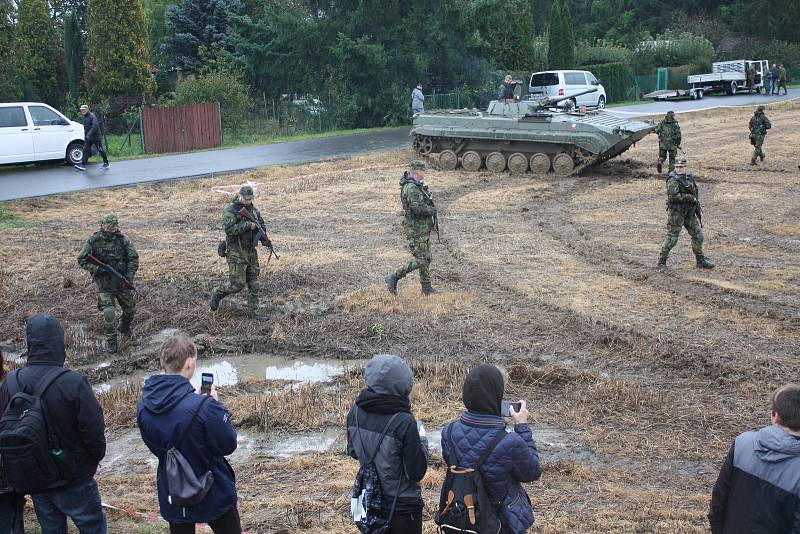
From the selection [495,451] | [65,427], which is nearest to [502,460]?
[495,451]

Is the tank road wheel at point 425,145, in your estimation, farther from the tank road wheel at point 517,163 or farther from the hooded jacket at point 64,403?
the hooded jacket at point 64,403

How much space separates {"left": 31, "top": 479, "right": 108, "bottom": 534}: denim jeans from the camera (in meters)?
4.57

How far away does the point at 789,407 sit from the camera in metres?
3.77

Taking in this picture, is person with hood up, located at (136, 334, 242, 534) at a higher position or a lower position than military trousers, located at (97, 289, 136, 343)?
higher

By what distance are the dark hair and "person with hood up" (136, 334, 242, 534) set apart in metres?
2.45

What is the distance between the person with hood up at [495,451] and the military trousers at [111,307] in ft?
21.1

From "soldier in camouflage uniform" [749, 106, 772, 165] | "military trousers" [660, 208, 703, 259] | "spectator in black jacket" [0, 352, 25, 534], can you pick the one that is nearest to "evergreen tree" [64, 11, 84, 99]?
"soldier in camouflage uniform" [749, 106, 772, 165]

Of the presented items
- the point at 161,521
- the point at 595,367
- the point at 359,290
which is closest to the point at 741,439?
the point at 161,521

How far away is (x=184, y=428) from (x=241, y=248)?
6.29 m

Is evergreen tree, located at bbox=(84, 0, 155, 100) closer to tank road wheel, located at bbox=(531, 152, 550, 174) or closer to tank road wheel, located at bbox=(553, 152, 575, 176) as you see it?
tank road wheel, located at bbox=(531, 152, 550, 174)

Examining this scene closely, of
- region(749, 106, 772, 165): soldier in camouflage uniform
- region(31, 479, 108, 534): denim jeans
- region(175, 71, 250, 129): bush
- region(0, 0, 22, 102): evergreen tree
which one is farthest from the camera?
region(175, 71, 250, 129): bush

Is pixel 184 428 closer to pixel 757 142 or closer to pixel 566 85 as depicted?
pixel 757 142

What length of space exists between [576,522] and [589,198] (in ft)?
41.4

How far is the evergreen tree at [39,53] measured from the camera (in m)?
32.0
